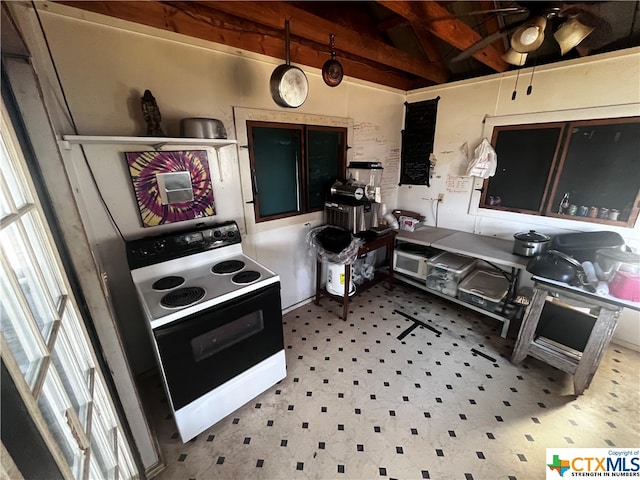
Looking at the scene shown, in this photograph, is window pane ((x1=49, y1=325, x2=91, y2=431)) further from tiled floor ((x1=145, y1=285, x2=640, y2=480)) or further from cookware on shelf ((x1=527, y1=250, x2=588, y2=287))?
cookware on shelf ((x1=527, y1=250, x2=588, y2=287))

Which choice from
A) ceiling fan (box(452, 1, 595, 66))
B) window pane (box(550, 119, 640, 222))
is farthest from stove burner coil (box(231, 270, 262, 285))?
window pane (box(550, 119, 640, 222))

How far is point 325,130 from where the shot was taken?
8.29 feet

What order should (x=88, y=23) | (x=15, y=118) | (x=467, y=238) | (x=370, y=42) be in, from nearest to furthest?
(x=15, y=118) < (x=88, y=23) < (x=370, y=42) < (x=467, y=238)

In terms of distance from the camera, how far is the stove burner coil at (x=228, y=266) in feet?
5.70

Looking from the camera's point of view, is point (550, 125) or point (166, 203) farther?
point (550, 125)

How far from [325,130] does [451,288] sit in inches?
79.2

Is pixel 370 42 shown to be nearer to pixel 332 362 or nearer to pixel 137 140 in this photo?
pixel 137 140

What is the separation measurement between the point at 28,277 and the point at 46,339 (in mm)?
186

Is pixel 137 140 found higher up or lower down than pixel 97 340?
higher up

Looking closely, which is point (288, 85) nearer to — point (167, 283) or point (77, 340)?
point (167, 283)

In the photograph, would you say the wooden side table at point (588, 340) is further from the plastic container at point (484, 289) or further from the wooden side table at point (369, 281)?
the wooden side table at point (369, 281)

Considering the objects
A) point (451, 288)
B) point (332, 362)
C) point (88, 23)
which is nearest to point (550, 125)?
point (451, 288)

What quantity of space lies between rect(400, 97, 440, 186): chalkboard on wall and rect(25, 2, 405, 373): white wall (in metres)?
1.38

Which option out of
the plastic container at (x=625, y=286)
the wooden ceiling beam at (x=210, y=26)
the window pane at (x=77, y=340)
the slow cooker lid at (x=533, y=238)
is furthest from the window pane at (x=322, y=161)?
the plastic container at (x=625, y=286)
